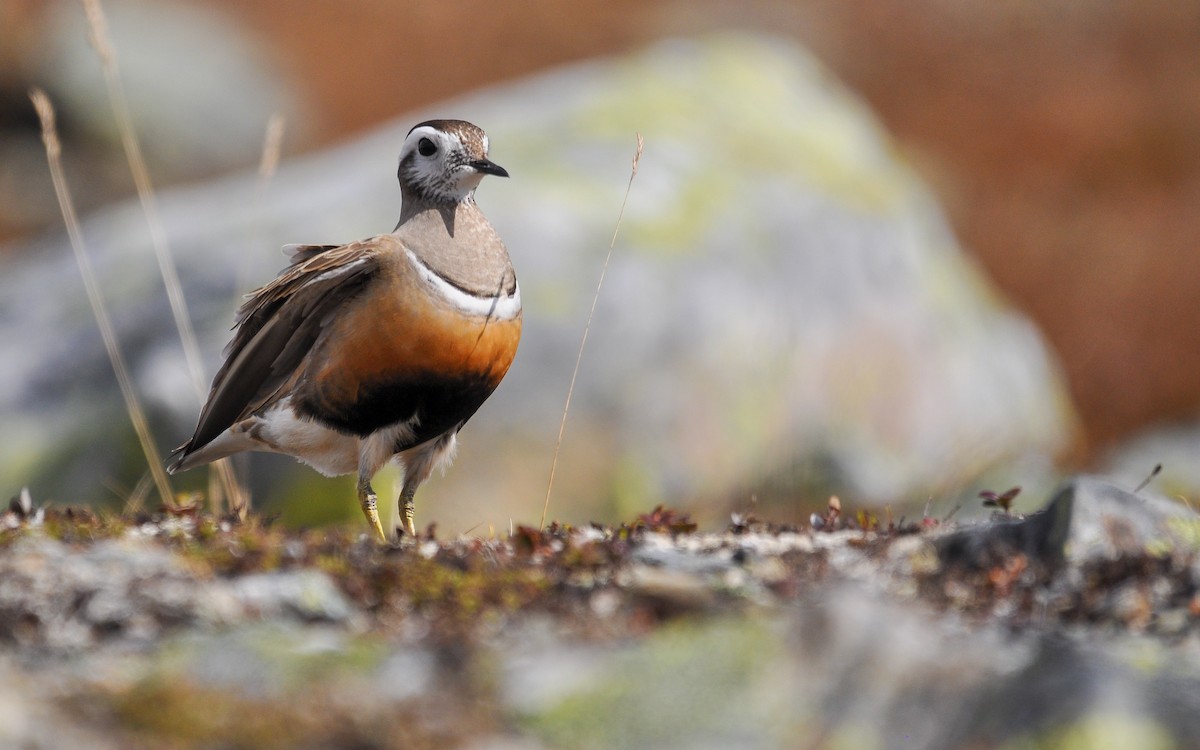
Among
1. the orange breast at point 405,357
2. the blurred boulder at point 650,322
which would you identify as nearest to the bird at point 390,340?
the orange breast at point 405,357

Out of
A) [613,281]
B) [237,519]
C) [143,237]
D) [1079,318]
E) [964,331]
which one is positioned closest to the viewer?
[237,519]

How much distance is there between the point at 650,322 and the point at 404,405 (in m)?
4.51

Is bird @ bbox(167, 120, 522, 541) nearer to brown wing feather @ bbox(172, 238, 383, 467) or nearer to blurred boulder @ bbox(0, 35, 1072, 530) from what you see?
brown wing feather @ bbox(172, 238, 383, 467)

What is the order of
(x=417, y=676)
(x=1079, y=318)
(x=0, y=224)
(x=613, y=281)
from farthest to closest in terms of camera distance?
(x=0, y=224)
(x=1079, y=318)
(x=613, y=281)
(x=417, y=676)

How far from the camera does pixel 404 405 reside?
5367mm

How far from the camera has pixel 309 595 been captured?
3.39 m

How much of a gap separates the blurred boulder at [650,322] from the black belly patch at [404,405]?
2.37 meters

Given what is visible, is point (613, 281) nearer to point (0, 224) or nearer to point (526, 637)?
point (526, 637)

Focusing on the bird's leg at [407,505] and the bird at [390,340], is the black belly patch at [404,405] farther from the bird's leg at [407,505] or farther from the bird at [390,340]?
the bird's leg at [407,505]

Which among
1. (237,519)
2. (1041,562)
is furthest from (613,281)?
(1041,562)

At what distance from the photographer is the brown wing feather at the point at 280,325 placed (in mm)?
5398

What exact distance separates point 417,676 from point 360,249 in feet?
8.97

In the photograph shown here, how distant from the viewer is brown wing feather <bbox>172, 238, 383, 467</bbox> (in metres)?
5.40

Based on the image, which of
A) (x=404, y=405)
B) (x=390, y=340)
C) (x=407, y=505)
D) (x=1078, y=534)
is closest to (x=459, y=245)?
(x=390, y=340)
